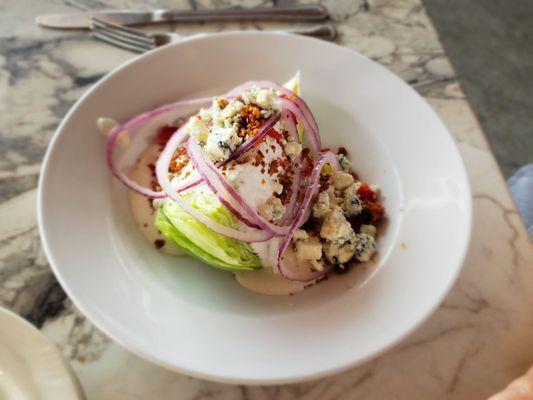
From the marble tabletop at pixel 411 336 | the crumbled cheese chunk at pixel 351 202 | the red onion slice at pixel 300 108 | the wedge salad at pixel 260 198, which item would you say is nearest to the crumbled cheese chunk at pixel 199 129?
the wedge salad at pixel 260 198

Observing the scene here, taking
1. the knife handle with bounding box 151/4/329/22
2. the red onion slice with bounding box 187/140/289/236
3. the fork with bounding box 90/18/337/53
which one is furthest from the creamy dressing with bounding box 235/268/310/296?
the knife handle with bounding box 151/4/329/22

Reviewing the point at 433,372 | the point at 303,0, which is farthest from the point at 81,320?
the point at 303,0

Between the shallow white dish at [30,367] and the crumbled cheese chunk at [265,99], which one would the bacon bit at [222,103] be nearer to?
the crumbled cheese chunk at [265,99]

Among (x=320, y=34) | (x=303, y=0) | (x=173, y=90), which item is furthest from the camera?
(x=303, y=0)

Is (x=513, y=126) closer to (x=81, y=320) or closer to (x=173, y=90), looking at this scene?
(x=173, y=90)

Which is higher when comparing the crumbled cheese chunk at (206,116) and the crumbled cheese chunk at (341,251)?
the crumbled cheese chunk at (206,116)

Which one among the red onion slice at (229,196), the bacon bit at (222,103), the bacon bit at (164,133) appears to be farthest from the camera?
the bacon bit at (164,133)

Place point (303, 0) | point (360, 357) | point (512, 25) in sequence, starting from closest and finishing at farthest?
point (360, 357) < point (303, 0) < point (512, 25)

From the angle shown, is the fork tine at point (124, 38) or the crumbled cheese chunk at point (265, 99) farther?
the fork tine at point (124, 38)
